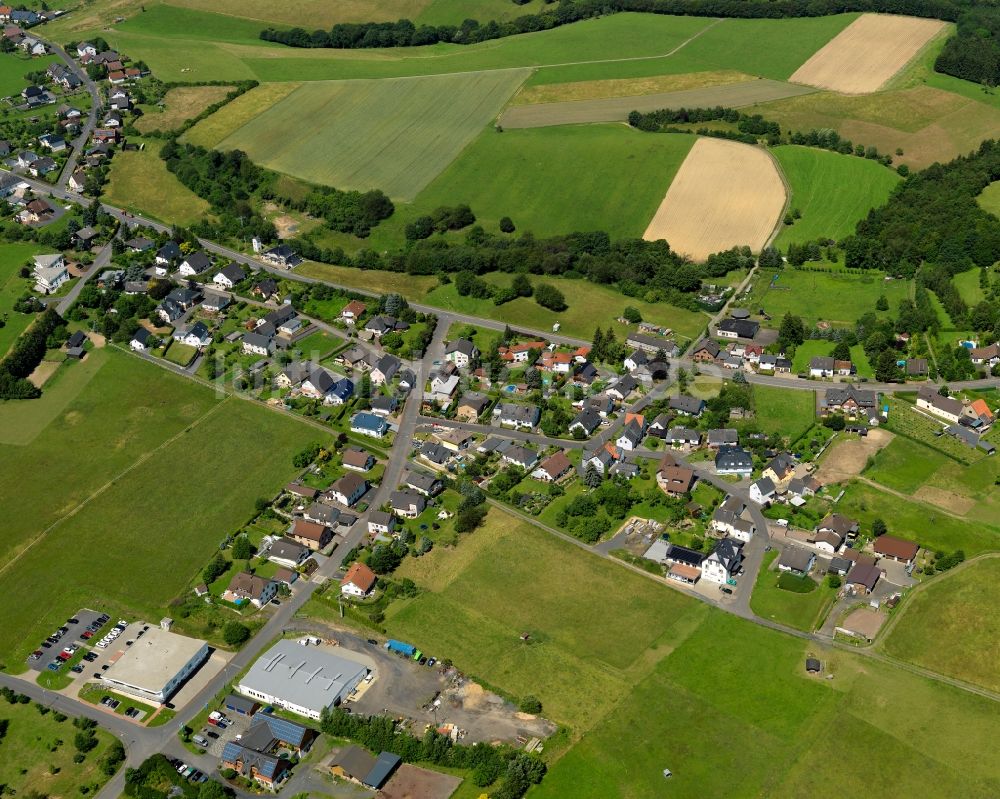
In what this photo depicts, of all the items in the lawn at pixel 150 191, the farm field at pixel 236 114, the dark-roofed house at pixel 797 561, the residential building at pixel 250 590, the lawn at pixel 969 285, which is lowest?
the lawn at pixel 969 285

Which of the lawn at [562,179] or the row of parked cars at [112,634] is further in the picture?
the lawn at [562,179]

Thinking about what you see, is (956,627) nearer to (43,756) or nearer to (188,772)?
(188,772)

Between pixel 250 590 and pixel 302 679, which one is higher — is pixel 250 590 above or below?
above

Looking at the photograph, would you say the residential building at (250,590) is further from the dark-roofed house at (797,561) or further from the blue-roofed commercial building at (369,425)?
the dark-roofed house at (797,561)

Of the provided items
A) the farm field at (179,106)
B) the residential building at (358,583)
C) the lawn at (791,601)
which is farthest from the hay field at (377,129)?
the lawn at (791,601)

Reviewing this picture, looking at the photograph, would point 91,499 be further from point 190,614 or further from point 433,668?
point 433,668

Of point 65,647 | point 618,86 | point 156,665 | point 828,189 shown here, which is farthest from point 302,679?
point 618,86
